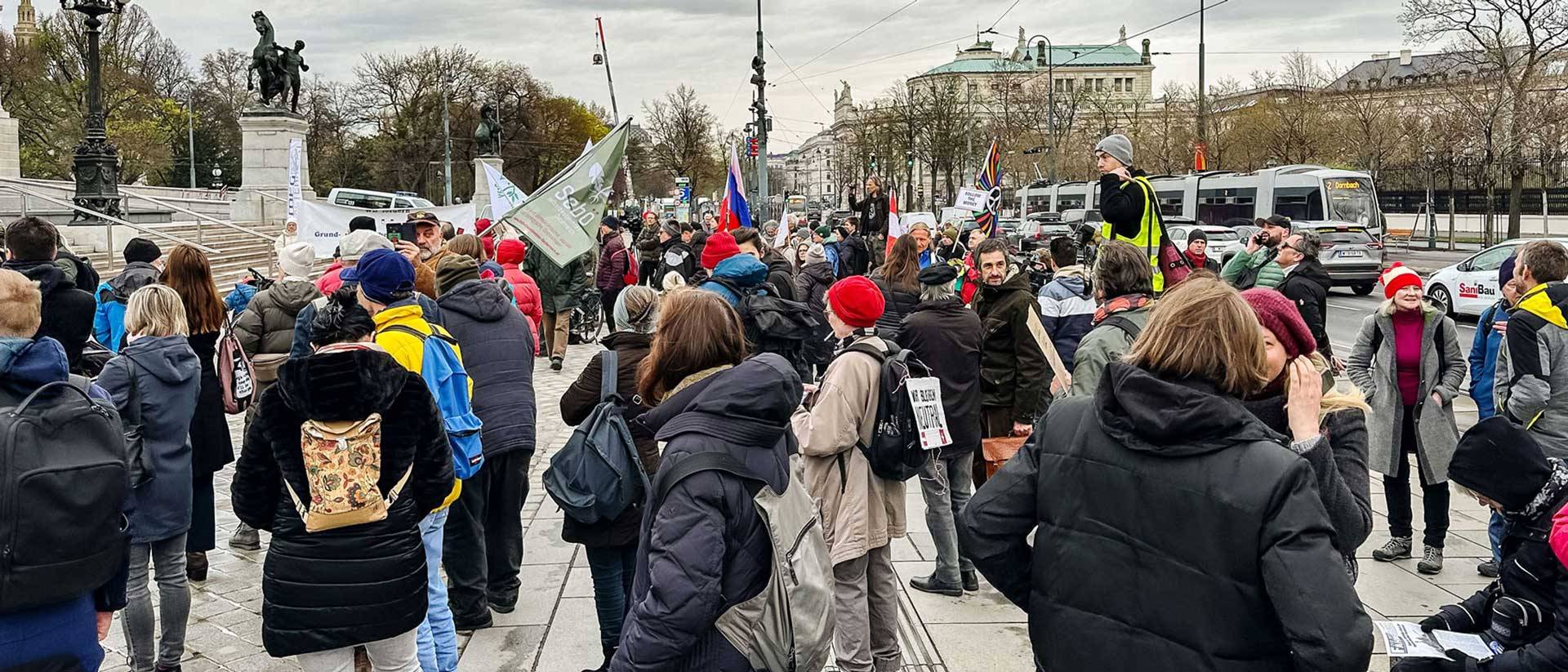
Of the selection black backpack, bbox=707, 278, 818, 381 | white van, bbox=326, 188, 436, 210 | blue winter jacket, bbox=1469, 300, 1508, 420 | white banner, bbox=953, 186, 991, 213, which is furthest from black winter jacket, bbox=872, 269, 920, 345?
white van, bbox=326, 188, 436, 210

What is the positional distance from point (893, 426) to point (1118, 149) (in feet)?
9.39

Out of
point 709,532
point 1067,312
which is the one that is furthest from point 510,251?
point 709,532

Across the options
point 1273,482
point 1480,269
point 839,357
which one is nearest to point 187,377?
point 839,357

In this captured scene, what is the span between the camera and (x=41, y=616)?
3.18 m

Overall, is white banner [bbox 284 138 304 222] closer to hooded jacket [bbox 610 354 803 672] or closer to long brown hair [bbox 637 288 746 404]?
long brown hair [bbox 637 288 746 404]

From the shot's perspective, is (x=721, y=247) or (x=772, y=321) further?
(x=721, y=247)

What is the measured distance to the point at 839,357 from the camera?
15.8 feet

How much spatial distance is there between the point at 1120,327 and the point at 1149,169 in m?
61.3

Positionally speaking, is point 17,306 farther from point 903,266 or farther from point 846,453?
point 903,266

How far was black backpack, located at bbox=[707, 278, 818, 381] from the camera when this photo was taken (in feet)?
20.5

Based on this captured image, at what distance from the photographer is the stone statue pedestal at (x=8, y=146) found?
2880cm

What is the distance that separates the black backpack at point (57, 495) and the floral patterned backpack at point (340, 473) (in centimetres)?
50

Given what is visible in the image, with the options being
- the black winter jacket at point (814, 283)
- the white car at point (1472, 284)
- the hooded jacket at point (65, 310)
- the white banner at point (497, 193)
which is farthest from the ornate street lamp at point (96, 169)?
the white car at point (1472, 284)

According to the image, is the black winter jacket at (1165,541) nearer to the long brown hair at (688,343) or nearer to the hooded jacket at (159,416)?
the long brown hair at (688,343)
